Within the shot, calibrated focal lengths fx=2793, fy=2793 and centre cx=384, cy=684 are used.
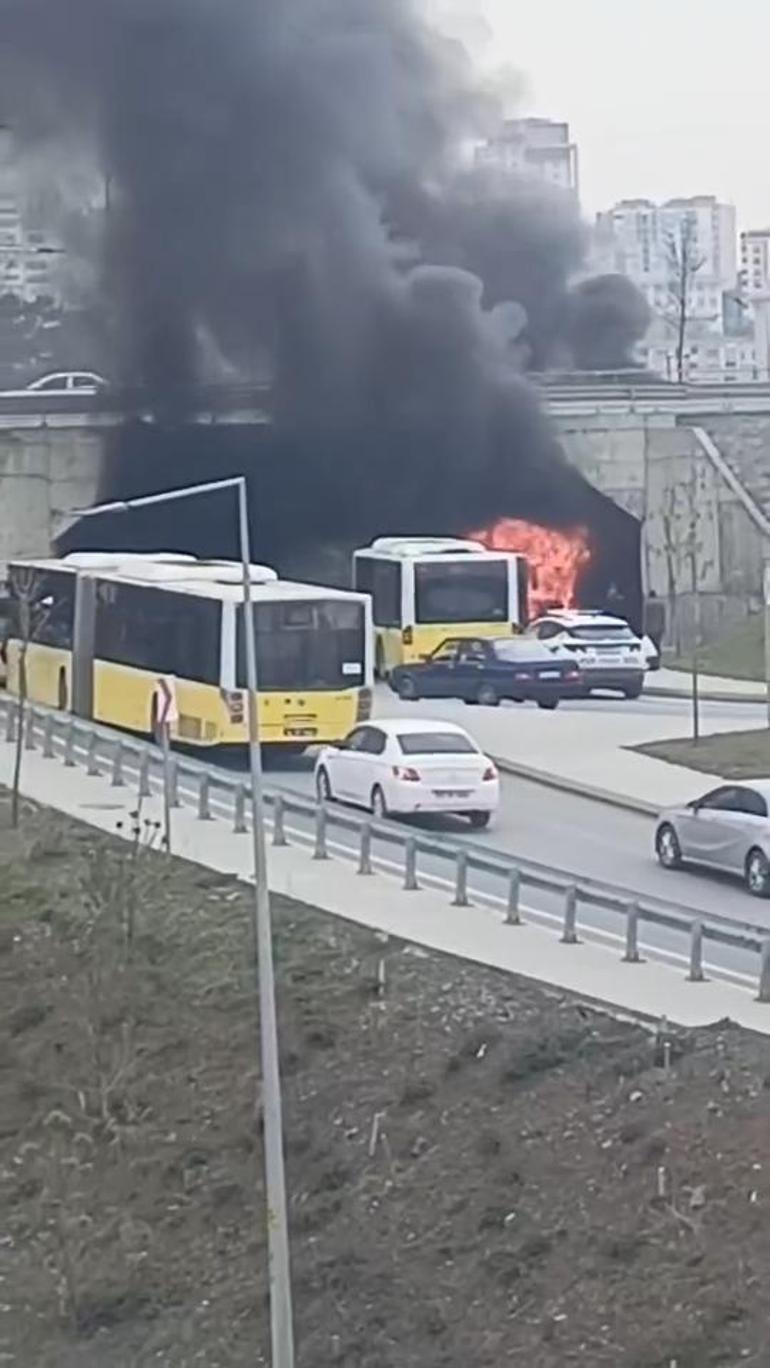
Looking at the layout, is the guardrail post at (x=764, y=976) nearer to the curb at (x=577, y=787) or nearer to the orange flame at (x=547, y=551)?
the curb at (x=577, y=787)

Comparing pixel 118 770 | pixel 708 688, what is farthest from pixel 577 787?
pixel 708 688

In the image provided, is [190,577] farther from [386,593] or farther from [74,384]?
[74,384]

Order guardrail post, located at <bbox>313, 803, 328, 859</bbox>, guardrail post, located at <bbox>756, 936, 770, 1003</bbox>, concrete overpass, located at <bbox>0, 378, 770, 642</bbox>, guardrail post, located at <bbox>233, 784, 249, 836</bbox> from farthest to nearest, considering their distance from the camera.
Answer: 1. concrete overpass, located at <bbox>0, 378, 770, 642</bbox>
2. guardrail post, located at <bbox>233, 784, 249, 836</bbox>
3. guardrail post, located at <bbox>313, 803, 328, 859</bbox>
4. guardrail post, located at <bbox>756, 936, 770, 1003</bbox>

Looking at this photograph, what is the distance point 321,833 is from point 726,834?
4.05 meters

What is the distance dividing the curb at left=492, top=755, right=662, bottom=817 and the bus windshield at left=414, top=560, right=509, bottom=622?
12.7m

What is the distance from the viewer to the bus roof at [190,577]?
1439 inches

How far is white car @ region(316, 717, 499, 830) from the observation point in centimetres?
3127

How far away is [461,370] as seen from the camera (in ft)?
203

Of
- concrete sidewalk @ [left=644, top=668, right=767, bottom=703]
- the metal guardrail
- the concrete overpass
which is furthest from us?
the concrete overpass

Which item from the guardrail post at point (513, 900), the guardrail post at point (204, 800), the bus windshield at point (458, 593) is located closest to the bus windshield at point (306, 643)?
the guardrail post at point (204, 800)

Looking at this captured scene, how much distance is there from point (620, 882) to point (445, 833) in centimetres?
427

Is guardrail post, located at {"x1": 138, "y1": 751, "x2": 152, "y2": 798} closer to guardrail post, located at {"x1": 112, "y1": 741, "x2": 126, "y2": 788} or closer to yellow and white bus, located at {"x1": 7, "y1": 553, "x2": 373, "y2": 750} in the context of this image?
guardrail post, located at {"x1": 112, "y1": 741, "x2": 126, "y2": 788}

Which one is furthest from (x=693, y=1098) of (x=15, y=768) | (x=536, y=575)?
(x=536, y=575)

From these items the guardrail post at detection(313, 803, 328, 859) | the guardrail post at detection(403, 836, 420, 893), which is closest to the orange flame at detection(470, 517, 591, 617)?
the guardrail post at detection(313, 803, 328, 859)
